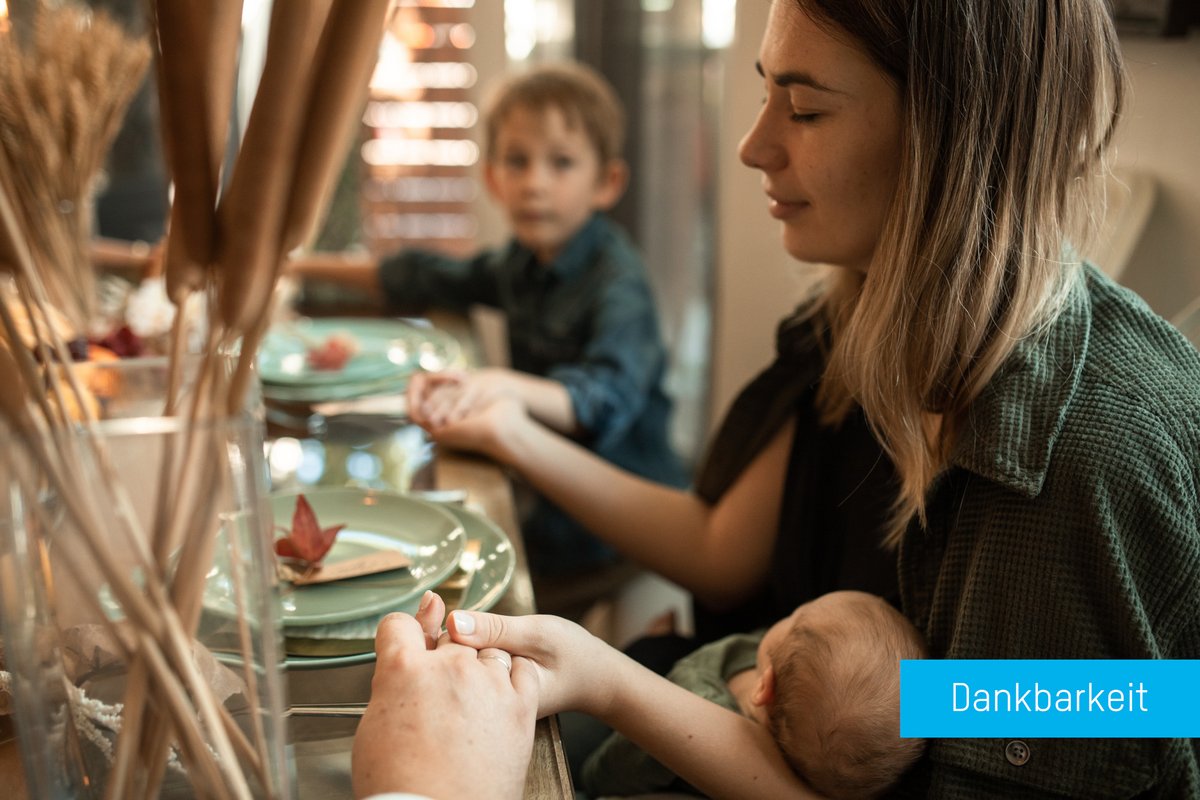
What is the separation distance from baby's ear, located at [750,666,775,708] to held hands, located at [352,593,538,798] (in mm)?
280

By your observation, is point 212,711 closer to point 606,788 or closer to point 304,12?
point 304,12

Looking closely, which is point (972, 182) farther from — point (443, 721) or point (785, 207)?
point (443, 721)

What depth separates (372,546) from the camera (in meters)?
1.06

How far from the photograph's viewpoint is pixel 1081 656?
860mm

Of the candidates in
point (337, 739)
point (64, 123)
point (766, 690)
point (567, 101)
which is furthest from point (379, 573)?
point (567, 101)

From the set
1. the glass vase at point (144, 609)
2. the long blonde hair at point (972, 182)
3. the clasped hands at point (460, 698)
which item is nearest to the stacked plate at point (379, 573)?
the clasped hands at point (460, 698)

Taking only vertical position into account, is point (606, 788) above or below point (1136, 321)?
below

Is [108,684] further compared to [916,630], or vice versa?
[916,630]

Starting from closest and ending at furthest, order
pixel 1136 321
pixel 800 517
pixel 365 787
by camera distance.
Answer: pixel 365 787, pixel 1136 321, pixel 800 517

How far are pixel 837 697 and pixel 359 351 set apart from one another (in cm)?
113

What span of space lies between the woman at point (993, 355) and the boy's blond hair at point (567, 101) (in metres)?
1.10

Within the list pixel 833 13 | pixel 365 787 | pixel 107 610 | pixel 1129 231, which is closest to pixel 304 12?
pixel 107 610

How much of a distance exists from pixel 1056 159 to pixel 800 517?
50cm

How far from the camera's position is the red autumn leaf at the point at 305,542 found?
0.97 metres
